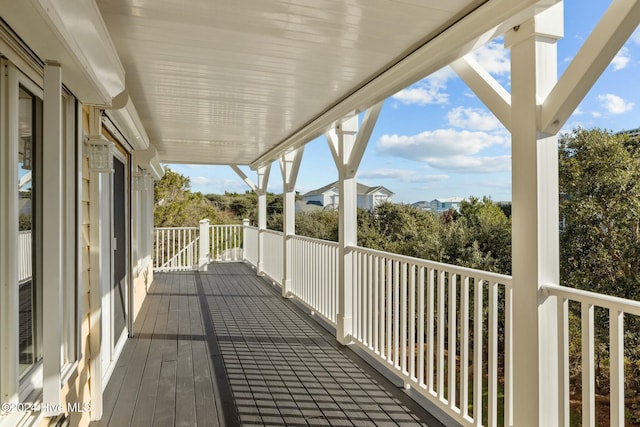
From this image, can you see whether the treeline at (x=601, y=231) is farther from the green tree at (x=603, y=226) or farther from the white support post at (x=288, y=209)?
the white support post at (x=288, y=209)

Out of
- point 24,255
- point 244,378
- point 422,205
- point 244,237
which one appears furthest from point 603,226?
point 244,237

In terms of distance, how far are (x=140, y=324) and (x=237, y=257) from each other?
5.55 m

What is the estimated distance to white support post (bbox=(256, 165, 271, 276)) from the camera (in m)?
8.03

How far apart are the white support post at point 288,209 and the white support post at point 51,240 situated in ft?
15.0

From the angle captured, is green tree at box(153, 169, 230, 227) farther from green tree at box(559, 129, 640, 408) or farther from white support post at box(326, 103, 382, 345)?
green tree at box(559, 129, 640, 408)

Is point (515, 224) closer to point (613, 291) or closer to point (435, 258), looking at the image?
point (613, 291)

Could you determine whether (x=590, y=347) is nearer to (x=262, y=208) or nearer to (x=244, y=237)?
(x=262, y=208)

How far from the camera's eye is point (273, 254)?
7.26 m

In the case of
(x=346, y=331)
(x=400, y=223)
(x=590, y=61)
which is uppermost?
(x=590, y=61)

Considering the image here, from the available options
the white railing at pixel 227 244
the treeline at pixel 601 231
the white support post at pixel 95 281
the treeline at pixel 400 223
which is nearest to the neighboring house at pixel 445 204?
the treeline at pixel 400 223

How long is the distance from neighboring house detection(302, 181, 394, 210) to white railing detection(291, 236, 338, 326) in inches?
242

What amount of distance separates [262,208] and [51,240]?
6955mm

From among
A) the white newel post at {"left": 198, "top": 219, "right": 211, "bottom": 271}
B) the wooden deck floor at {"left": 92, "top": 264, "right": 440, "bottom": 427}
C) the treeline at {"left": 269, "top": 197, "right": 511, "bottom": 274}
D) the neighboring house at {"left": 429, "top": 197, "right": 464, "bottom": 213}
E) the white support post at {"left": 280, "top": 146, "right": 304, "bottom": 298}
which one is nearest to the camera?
the wooden deck floor at {"left": 92, "top": 264, "right": 440, "bottom": 427}

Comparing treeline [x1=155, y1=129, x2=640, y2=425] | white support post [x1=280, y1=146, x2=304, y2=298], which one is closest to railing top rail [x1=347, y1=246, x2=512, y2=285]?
treeline [x1=155, y1=129, x2=640, y2=425]
